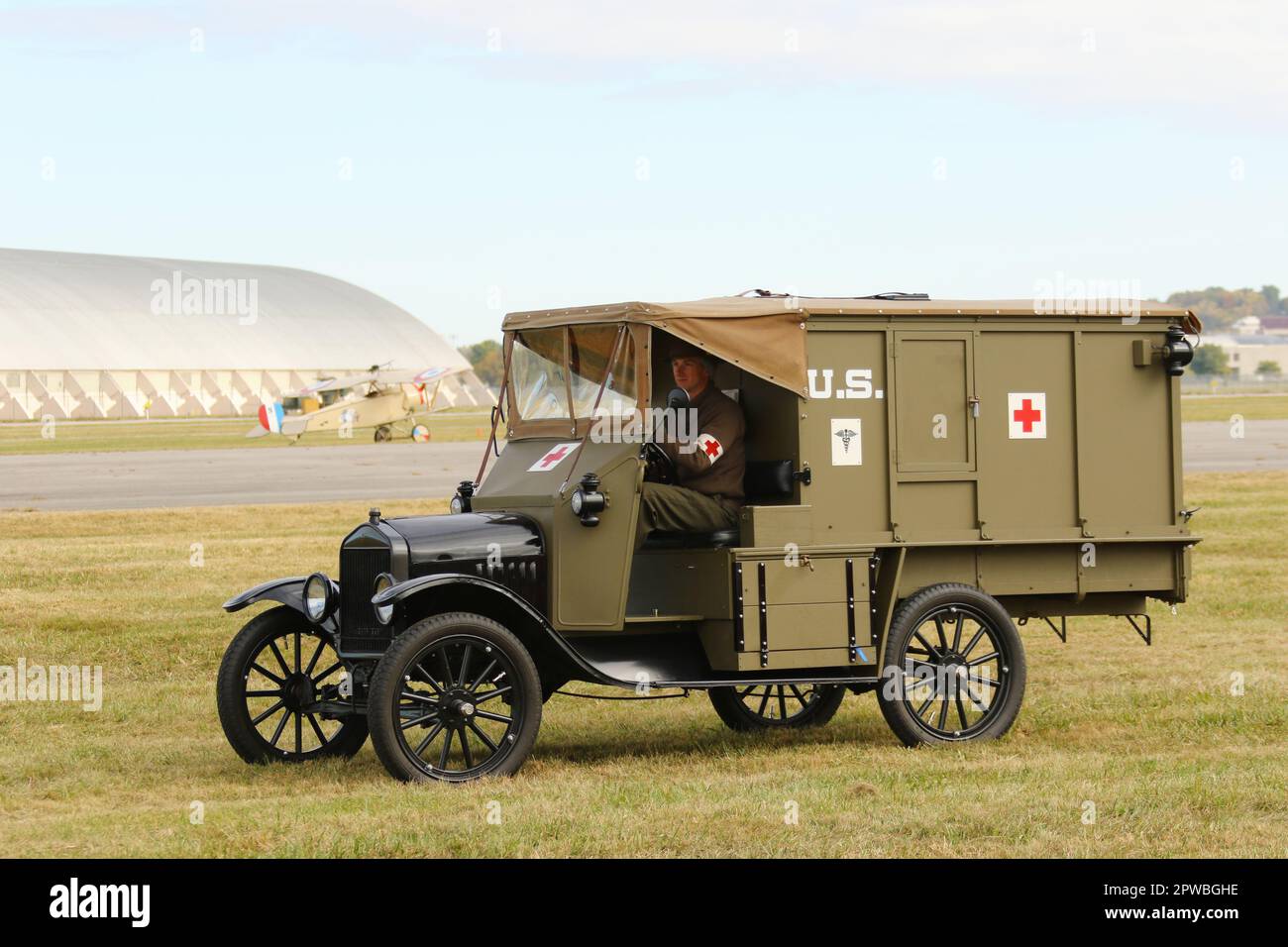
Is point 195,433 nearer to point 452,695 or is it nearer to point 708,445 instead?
point 708,445

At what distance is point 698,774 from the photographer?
8.25 metres

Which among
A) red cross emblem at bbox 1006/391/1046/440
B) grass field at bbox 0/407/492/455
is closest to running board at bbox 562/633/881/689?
red cross emblem at bbox 1006/391/1046/440

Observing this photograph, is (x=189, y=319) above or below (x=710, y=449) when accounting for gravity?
above

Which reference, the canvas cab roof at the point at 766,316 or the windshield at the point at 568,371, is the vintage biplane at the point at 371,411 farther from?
the canvas cab roof at the point at 766,316

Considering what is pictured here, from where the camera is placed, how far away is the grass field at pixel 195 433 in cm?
4900

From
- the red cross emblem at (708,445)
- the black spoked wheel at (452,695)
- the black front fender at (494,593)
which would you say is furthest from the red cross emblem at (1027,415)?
the black spoked wheel at (452,695)

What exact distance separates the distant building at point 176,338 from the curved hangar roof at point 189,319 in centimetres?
9

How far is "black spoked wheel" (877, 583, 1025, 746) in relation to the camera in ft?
28.8

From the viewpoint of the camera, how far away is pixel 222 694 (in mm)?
8594

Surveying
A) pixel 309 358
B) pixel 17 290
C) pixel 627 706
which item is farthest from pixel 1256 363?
pixel 627 706

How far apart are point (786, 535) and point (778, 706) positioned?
207 centimetres

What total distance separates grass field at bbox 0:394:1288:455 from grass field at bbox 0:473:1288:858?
35.9 m

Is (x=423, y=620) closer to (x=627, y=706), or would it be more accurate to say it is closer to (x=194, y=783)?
(x=194, y=783)

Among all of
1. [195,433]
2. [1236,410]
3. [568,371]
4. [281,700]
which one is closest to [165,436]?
[195,433]
